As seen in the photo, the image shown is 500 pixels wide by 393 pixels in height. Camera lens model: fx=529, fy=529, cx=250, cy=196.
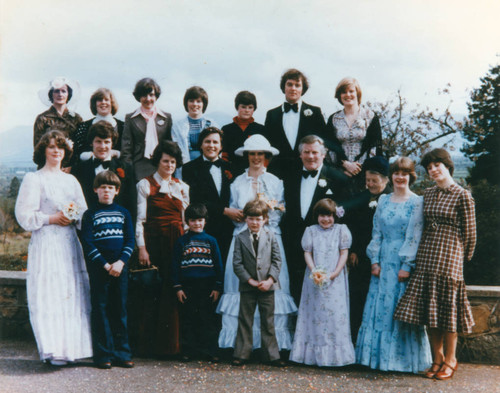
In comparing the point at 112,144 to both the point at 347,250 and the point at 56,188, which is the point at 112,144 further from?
the point at 347,250

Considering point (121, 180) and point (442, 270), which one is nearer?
point (442, 270)

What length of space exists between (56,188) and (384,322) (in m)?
3.73

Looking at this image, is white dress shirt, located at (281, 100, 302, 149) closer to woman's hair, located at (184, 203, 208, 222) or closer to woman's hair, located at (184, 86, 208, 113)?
woman's hair, located at (184, 86, 208, 113)

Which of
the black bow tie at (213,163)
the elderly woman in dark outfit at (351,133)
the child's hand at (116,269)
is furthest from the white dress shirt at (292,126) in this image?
the child's hand at (116,269)

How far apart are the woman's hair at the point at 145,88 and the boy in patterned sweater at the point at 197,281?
71.1 inches

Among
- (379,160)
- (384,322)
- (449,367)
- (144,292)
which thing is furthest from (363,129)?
(144,292)

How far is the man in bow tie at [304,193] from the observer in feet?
19.6

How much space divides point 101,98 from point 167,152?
1.33 m

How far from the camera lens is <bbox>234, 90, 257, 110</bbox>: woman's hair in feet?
21.7

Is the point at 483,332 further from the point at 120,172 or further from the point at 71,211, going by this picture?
the point at 71,211

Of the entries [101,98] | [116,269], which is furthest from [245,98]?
[116,269]

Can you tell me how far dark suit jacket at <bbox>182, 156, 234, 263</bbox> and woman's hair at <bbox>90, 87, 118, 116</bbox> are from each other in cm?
126

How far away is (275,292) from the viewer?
5.88 meters

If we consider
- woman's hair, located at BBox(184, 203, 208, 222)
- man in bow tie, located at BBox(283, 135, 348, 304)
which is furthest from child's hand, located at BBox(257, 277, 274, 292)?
woman's hair, located at BBox(184, 203, 208, 222)
